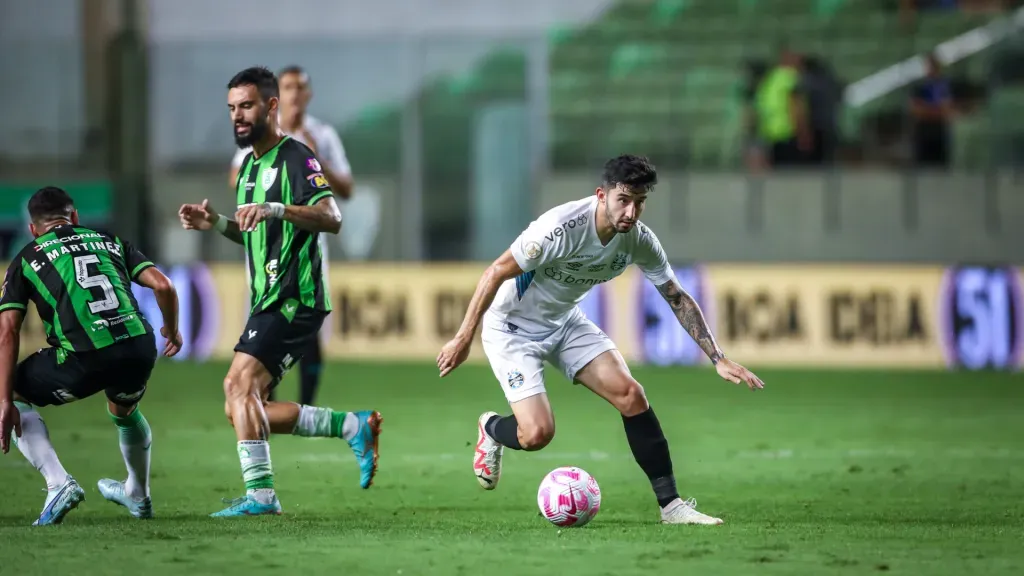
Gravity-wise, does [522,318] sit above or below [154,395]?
above

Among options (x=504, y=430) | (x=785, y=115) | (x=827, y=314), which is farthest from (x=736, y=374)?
(x=785, y=115)

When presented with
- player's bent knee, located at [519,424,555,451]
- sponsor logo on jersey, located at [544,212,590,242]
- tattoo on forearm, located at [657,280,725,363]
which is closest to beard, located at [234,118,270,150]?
sponsor logo on jersey, located at [544,212,590,242]

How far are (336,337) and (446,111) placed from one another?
10.2 ft

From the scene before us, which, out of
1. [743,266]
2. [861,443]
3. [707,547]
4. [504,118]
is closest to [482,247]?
[504,118]

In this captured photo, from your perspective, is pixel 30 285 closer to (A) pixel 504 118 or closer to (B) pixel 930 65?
(A) pixel 504 118

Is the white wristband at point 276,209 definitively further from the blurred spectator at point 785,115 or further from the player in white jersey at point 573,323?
the blurred spectator at point 785,115

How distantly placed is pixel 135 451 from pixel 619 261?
229cm

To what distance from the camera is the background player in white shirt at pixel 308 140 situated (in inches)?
385

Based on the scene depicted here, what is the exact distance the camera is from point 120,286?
22.1 feet

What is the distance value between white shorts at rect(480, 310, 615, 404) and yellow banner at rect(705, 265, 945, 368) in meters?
9.70

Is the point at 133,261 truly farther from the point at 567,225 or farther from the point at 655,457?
the point at 655,457

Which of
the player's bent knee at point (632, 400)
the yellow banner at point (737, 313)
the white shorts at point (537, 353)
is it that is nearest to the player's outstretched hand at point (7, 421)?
the white shorts at point (537, 353)

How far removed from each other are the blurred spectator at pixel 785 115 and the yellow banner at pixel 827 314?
232cm

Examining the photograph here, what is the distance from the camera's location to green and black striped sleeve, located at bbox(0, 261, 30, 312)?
6520mm
